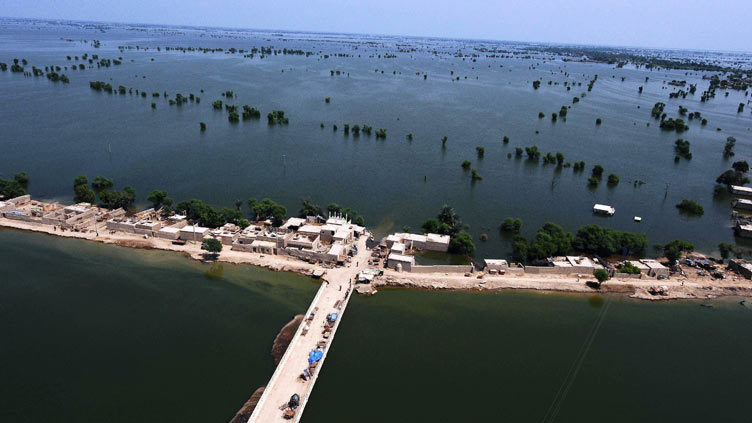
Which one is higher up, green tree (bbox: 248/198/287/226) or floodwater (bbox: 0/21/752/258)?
floodwater (bbox: 0/21/752/258)

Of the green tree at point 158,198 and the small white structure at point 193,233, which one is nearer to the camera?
the small white structure at point 193,233

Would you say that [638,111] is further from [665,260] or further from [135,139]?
[135,139]

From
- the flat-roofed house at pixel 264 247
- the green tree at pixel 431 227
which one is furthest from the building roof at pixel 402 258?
the flat-roofed house at pixel 264 247

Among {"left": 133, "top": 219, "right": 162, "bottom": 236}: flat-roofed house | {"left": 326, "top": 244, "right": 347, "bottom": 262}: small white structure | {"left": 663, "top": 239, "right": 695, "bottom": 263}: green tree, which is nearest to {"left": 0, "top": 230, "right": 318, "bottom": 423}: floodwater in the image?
{"left": 133, "top": 219, "right": 162, "bottom": 236}: flat-roofed house

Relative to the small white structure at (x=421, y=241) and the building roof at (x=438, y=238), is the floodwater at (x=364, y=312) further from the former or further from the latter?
the building roof at (x=438, y=238)

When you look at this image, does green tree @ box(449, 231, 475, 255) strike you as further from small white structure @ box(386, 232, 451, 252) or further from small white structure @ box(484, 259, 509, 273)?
small white structure @ box(484, 259, 509, 273)

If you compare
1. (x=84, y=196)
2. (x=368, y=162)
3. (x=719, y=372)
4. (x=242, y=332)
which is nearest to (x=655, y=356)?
(x=719, y=372)
